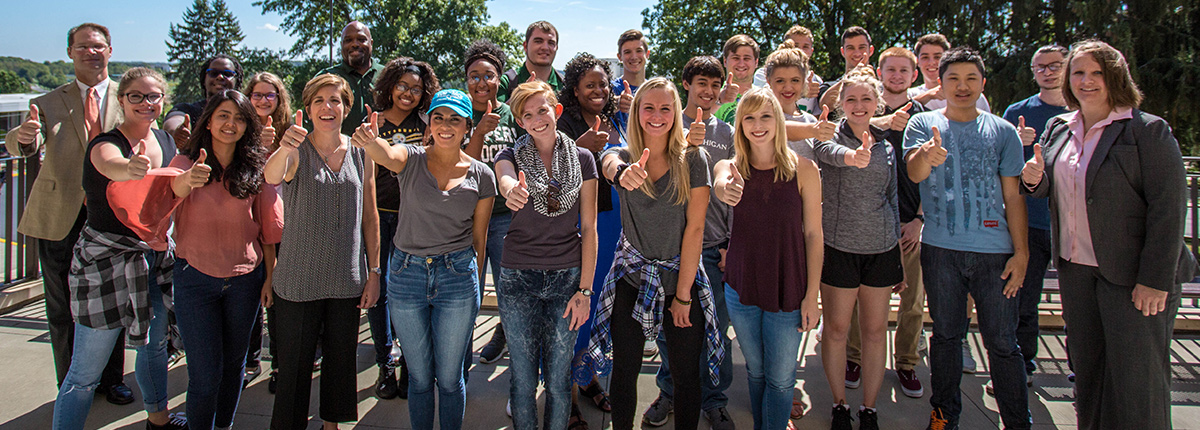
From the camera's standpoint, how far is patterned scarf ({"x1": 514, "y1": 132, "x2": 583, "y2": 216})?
2.73 metres

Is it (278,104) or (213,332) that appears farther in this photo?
(278,104)

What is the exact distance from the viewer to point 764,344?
2916 millimetres

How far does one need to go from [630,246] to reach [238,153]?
1.96 m

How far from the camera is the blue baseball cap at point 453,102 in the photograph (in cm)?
278

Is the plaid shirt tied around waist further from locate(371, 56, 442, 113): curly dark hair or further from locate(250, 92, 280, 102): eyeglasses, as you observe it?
locate(371, 56, 442, 113): curly dark hair

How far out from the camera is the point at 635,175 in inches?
101

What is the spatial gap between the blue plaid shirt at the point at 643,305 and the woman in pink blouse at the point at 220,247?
172 centimetres

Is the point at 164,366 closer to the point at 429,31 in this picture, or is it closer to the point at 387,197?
the point at 387,197

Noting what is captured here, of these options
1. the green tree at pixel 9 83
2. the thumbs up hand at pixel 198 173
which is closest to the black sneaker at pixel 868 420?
the thumbs up hand at pixel 198 173

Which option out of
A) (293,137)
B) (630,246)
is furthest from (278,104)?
(630,246)

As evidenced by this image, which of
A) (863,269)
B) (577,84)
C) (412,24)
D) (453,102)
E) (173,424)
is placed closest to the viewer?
(453,102)

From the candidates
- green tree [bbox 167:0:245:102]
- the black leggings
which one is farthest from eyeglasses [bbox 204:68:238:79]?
green tree [bbox 167:0:245:102]

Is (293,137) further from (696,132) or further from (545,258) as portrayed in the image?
(696,132)

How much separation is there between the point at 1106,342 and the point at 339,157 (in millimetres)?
3765
